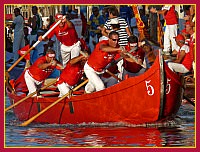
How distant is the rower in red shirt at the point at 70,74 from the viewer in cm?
2306

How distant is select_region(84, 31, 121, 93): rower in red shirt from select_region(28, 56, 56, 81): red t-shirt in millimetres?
907

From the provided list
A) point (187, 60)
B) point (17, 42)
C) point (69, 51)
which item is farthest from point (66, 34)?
point (187, 60)

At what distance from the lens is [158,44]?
23.8 meters

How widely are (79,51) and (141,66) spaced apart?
3.69ft

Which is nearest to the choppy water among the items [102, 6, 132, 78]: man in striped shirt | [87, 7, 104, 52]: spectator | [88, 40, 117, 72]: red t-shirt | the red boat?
the red boat

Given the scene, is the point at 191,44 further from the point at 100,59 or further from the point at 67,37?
the point at 67,37

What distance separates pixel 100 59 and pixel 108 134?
48.3 inches

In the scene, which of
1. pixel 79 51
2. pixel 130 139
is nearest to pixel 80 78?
pixel 79 51

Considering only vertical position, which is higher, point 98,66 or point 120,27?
point 120,27

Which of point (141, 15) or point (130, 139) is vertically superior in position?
point (141, 15)

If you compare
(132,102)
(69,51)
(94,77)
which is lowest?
(132,102)

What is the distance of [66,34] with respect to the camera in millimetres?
23297

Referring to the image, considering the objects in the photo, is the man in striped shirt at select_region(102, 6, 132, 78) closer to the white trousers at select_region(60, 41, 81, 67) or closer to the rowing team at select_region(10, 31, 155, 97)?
the rowing team at select_region(10, 31, 155, 97)

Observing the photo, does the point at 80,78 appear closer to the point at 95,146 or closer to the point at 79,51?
the point at 79,51
